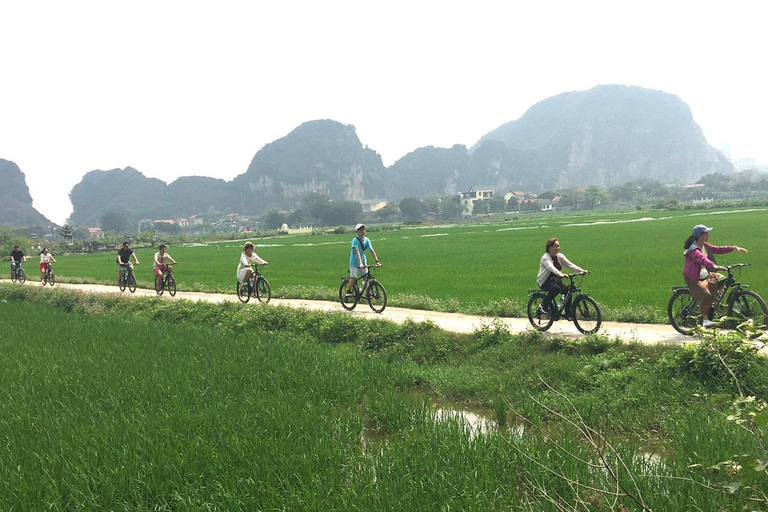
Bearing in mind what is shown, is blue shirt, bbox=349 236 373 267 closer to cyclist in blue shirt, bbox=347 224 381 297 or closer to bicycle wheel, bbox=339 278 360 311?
cyclist in blue shirt, bbox=347 224 381 297

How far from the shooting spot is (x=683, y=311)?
24.3 feet

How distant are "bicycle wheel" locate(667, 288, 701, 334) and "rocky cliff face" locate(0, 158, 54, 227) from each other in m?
171

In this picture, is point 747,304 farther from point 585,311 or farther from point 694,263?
point 585,311

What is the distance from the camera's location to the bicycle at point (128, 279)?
56.3ft

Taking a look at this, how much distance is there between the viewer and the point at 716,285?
7.01m

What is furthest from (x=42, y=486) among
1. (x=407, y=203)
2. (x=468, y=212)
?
(x=468, y=212)

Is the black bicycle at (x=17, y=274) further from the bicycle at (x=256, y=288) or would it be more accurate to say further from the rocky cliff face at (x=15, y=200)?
the rocky cliff face at (x=15, y=200)

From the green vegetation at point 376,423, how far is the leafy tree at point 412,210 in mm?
98587

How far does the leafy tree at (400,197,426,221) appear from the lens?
10693 cm

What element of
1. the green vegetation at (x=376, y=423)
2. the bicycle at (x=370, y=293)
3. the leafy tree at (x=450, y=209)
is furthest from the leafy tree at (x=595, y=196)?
the green vegetation at (x=376, y=423)

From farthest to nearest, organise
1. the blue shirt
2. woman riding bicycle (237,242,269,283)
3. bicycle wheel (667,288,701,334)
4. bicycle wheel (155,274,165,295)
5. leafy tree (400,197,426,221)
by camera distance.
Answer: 1. leafy tree (400,197,426,221)
2. bicycle wheel (155,274,165,295)
3. woman riding bicycle (237,242,269,283)
4. the blue shirt
5. bicycle wheel (667,288,701,334)

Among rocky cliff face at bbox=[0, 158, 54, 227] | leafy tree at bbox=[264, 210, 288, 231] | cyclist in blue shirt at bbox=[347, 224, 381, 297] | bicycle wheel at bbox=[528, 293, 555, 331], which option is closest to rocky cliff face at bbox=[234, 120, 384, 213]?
rocky cliff face at bbox=[0, 158, 54, 227]

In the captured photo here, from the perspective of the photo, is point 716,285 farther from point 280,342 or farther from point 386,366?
point 280,342

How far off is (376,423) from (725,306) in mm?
4954
